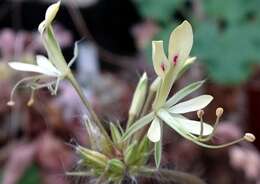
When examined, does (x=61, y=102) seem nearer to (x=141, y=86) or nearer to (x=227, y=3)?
(x=227, y=3)

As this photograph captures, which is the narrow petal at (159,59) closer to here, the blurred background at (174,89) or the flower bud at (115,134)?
the flower bud at (115,134)

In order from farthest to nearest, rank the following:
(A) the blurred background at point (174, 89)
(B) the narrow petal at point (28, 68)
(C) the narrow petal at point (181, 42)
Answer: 1. (A) the blurred background at point (174, 89)
2. (B) the narrow petal at point (28, 68)
3. (C) the narrow petal at point (181, 42)

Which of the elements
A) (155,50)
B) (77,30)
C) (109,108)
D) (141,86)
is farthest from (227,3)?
(155,50)

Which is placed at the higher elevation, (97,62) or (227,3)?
(227,3)

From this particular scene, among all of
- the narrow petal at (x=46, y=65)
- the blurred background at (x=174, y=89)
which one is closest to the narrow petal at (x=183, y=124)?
the narrow petal at (x=46, y=65)

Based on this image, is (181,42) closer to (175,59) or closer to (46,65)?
(175,59)

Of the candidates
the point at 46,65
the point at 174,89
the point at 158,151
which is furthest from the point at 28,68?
the point at 174,89
